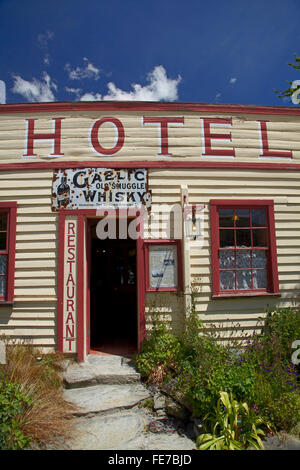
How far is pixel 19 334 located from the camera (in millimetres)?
5004

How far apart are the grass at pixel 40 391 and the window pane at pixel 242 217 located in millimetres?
4238

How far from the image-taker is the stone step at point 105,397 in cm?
380

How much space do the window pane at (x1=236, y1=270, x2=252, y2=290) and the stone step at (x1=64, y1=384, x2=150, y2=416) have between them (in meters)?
2.60

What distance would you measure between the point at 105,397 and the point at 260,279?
3552mm

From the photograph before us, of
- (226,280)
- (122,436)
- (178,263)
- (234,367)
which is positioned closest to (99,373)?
(122,436)

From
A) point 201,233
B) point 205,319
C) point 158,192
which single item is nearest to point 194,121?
point 158,192

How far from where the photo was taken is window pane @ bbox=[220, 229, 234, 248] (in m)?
5.41

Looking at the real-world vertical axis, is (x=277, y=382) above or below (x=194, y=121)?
below

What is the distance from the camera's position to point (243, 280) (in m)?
5.37

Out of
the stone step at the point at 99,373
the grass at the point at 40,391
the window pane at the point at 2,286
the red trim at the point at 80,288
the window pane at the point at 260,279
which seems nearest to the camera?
the grass at the point at 40,391

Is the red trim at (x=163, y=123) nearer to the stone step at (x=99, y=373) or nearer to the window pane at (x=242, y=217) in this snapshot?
the window pane at (x=242, y=217)

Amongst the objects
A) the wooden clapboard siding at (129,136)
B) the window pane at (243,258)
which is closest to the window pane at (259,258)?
the window pane at (243,258)
